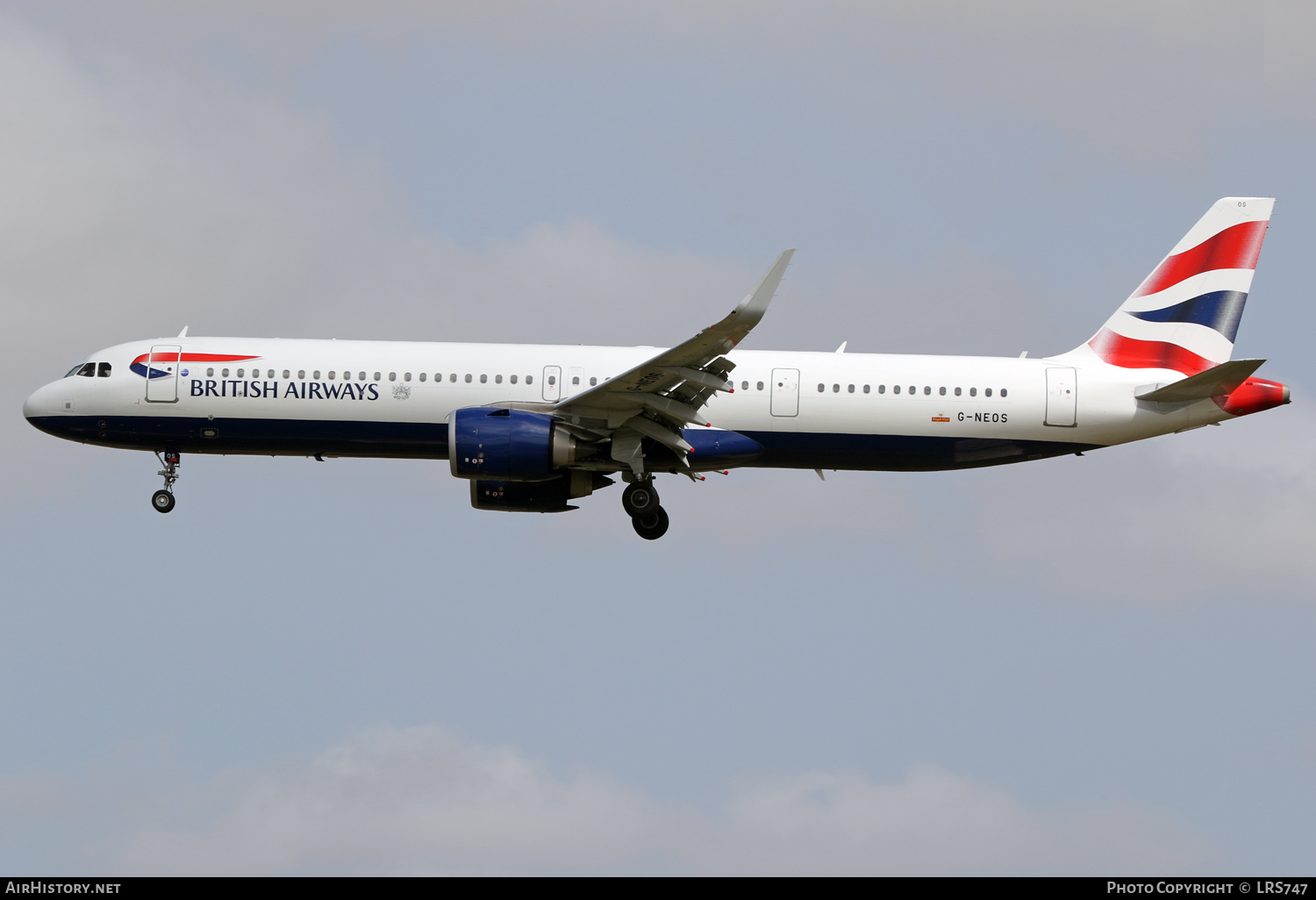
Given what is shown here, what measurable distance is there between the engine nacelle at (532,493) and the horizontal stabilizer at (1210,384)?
12.7 meters

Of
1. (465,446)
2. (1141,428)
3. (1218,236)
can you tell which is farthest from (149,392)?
(1218,236)

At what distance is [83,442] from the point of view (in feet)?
117

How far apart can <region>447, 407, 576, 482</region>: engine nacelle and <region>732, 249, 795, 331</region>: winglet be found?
521 cm

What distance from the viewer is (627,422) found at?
32656mm

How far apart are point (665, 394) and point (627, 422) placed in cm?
121

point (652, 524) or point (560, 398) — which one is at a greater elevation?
point (560, 398)

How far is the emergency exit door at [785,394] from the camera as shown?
3378 centimetres

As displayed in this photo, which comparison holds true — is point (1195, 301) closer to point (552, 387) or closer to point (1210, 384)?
point (1210, 384)

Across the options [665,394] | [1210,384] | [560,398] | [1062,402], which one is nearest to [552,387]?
[560,398]

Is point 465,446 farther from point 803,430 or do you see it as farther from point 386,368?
point 803,430

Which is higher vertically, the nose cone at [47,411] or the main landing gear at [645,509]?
the nose cone at [47,411]

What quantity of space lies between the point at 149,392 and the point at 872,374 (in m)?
16.1

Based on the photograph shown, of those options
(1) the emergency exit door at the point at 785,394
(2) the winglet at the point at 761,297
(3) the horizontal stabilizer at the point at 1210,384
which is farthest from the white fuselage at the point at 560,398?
(2) the winglet at the point at 761,297

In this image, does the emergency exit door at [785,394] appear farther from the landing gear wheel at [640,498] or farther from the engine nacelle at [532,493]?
the engine nacelle at [532,493]
